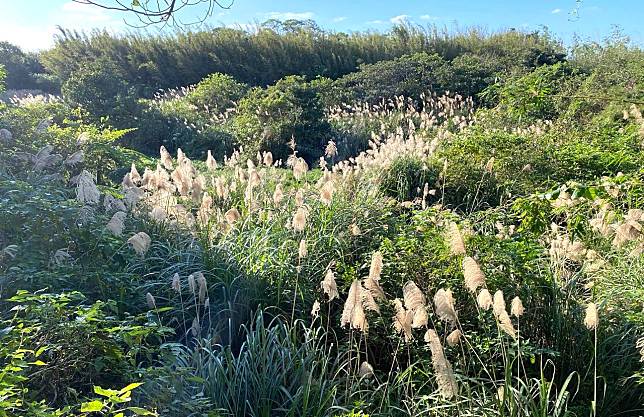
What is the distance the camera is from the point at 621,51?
642 inches

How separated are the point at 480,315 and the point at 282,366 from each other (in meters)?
1.13

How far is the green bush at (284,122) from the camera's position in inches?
408

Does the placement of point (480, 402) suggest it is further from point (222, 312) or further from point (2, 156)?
point (2, 156)

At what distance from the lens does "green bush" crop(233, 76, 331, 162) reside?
34.0ft

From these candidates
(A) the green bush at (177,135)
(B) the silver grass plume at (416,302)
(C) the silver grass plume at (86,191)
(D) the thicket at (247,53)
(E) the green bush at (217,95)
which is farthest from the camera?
(D) the thicket at (247,53)

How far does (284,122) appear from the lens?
10.5 metres

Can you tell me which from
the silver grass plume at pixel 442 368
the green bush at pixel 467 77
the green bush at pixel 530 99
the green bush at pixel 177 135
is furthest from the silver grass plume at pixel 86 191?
the green bush at pixel 467 77

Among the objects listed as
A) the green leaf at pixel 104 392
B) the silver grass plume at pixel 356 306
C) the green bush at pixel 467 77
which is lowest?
the silver grass plume at pixel 356 306

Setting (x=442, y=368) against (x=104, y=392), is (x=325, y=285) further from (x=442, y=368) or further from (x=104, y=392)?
(x=104, y=392)

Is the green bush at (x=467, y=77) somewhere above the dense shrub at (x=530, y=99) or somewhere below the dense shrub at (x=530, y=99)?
above

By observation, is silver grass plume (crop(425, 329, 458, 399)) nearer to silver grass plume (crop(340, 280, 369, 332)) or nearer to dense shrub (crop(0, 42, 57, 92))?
silver grass plume (crop(340, 280, 369, 332))

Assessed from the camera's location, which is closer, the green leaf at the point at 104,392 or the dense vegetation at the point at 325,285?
the green leaf at the point at 104,392

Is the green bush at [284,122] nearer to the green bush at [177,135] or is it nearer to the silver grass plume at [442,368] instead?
the green bush at [177,135]

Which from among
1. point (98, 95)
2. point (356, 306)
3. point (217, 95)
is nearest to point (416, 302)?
point (356, 306)
